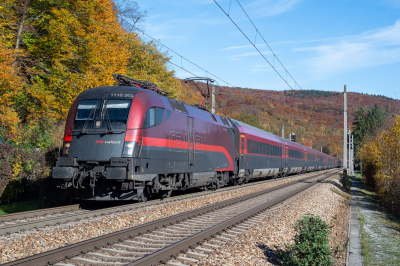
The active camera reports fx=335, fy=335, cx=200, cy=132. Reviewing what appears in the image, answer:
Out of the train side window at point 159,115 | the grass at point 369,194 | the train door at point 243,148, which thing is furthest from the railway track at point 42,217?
the grass at point 369,194

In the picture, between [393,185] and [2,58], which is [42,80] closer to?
[2,58]

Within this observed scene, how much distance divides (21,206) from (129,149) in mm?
6529

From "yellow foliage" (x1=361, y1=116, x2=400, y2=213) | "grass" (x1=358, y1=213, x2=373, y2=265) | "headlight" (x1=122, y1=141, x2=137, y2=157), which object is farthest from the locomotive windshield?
"yellow foliage" (x1=361, y1=116, x2=400, y2=213)

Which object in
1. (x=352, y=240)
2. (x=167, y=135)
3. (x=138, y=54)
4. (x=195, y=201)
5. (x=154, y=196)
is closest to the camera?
(x=352, y=240)

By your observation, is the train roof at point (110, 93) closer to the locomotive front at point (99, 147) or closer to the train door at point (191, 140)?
the locomotive front at point (99, 147)

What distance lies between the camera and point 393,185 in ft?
65.5

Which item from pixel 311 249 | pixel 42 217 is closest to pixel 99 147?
pixel 42 217

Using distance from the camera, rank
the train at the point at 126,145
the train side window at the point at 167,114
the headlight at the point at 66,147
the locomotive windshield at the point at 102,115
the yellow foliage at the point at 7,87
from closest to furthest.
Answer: the train at the point at 126,145 → the locomotive windshield at the point at 102,115 → the headlight at the point at 66,147 → the train side window at the point at 167,114 → the yellow foliage at the point at 7,87

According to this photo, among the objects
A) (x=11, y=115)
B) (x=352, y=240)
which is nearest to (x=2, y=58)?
(x=11, y=115)

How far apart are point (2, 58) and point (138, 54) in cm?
2056

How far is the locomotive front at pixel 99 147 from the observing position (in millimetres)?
10008

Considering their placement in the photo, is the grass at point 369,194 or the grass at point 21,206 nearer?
the grass at point 21,206

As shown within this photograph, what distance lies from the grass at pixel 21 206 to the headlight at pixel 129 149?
5669mm

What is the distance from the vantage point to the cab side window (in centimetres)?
1074
